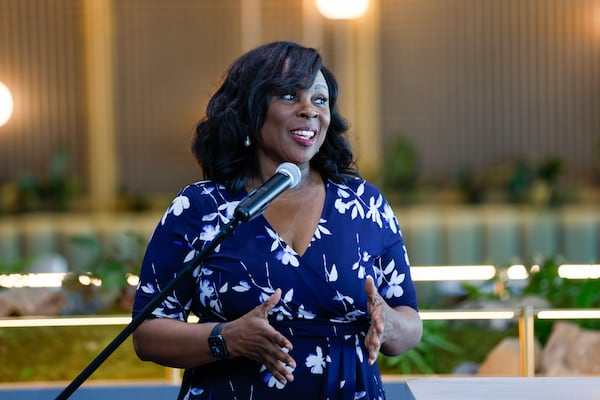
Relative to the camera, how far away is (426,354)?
3.88m

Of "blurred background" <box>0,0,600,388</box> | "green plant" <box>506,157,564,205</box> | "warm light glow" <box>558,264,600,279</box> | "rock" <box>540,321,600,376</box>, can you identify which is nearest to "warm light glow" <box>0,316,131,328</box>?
"rock" <box>540,321,600,376</box>

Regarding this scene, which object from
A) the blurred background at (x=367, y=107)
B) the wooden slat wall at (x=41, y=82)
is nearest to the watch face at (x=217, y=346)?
the blurred background at (x=367, y=107)

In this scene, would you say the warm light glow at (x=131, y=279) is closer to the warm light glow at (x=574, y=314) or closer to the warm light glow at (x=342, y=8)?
the warm light glow at (x=574, y=314)

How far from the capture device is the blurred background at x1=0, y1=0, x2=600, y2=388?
6469 millimetres

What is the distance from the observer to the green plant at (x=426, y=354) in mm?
3760

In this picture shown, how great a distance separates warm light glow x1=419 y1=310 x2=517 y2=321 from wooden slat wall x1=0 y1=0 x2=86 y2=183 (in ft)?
14.8

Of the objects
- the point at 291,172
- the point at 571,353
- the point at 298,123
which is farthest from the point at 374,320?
the point at 571,353

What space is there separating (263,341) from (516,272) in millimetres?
2889

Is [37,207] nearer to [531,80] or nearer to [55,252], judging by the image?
[55,252]

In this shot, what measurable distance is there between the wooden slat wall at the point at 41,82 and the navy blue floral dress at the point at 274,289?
5.31 m

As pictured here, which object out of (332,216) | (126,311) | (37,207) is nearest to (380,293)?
(332,216)

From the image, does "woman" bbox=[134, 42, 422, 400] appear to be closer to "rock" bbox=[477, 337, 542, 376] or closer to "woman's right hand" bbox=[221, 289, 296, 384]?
"woman's right hand" bbox=[221, 289, 296, 384]

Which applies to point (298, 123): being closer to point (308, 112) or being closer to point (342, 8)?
point (308, 112)

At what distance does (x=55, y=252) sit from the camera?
6434 millimetres
